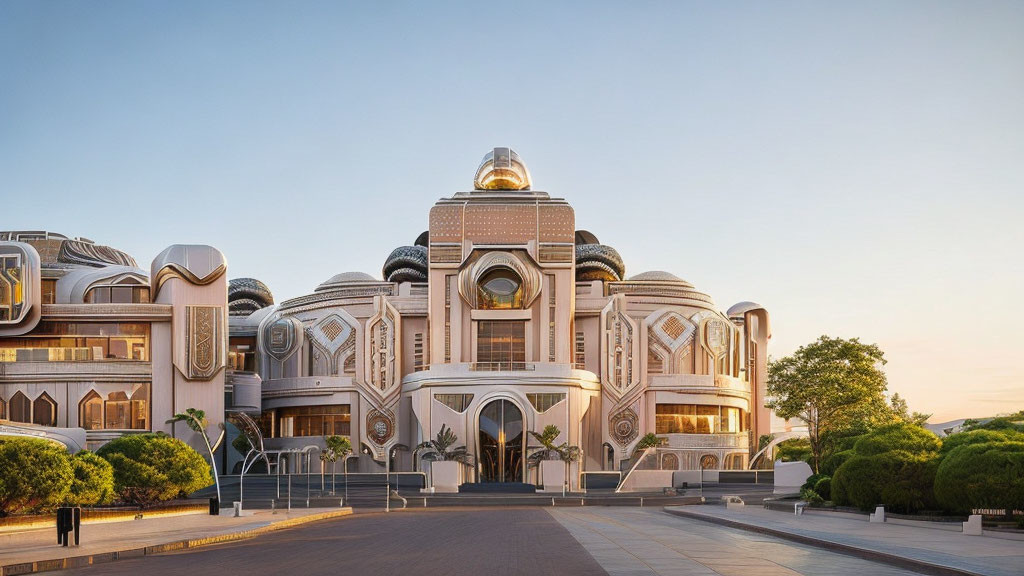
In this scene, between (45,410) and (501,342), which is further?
(501,342)

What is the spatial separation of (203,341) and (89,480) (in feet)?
100

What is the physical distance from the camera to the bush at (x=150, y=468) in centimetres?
3988

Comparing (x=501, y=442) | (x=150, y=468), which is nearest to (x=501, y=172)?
A: (x=501, y=442)

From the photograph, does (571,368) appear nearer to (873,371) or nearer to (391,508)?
(873,371)

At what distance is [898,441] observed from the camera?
3061cm

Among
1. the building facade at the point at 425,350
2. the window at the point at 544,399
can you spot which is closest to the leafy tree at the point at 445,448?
the building facade at the point at 425,350

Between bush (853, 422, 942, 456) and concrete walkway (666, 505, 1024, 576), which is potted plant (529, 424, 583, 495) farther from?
concrete walkway (666, 505, 1024, 576)

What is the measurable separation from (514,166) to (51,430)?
128 ft

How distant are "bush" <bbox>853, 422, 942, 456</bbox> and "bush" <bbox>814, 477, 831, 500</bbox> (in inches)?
234

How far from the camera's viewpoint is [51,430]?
56.2 m

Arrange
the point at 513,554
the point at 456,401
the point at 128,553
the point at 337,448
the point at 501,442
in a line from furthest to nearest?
the point at 337,448 → the point at 456,401 → the point at 501,442 → the point at 128,553 → the point at 513,554

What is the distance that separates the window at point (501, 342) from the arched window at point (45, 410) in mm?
26314

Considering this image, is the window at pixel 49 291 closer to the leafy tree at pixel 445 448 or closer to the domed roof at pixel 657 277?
the leafy tree at pixel 445 448

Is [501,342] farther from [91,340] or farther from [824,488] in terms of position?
[824,488]
